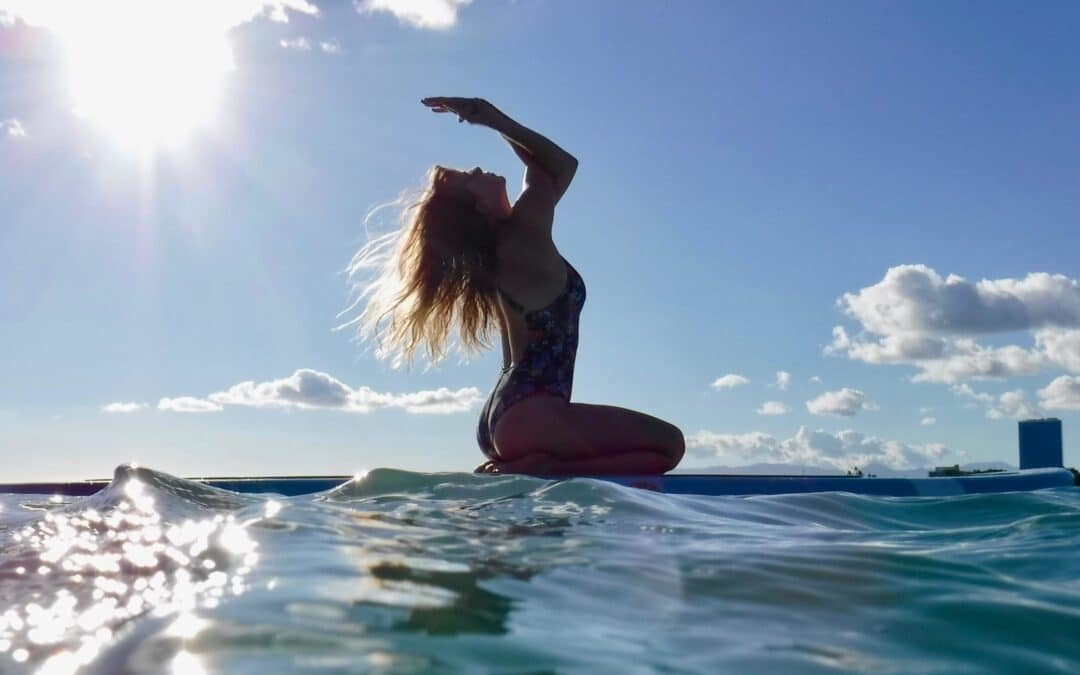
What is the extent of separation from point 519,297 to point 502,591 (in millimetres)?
3439

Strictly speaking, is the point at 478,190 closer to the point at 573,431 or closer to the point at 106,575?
the point at 573,431

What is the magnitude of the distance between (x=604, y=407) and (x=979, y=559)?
8.88 ft

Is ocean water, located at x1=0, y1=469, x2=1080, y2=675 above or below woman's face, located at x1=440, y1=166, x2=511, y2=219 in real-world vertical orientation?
below

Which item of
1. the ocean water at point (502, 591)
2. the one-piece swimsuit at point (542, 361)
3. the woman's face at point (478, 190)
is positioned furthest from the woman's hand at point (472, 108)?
the ocean water at point (502, 591)

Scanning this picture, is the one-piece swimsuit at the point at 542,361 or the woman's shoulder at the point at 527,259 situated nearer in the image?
the one-piece swimsuit at the point at 542,361

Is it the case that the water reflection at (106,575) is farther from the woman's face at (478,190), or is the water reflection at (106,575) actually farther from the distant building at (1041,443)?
the distant building at (1041,443)

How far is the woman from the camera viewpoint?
4.95 m

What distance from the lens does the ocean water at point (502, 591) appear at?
1437 millimetres

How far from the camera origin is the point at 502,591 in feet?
6.08

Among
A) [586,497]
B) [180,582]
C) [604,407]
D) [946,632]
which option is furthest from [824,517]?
[180,582]

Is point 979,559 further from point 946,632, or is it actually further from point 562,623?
point 562,623

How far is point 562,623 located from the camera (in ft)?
5.48

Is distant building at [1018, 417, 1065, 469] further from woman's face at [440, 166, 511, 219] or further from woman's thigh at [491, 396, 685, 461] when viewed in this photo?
woman's face at [440, 166, 511, 219]

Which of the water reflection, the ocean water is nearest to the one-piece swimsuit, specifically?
the ocean water
